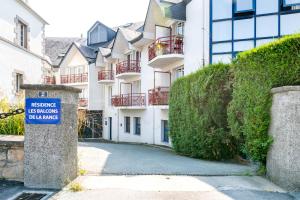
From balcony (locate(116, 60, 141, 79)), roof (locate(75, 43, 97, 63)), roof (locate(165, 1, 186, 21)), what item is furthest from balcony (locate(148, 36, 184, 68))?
roof (locate(75, 43, 97, 63))

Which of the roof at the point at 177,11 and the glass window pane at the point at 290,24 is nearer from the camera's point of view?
the glass window pane at the point at 290,24

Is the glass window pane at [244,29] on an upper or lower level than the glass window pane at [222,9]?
lower

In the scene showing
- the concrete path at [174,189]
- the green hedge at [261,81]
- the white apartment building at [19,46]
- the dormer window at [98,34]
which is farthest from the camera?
the dormer window at [98,34]

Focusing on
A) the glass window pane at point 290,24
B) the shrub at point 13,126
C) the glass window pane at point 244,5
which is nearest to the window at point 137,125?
the glass window pane at point 244,5

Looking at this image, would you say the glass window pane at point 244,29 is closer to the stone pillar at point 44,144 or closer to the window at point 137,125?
the stone pillar at point 44,144

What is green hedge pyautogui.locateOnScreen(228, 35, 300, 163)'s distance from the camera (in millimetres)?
6625

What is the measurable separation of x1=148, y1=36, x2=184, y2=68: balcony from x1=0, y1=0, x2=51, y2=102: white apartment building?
902 centimetres

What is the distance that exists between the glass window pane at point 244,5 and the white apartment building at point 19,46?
1319 cm

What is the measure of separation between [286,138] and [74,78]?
113ft

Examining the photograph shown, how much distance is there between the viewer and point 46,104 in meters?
6.07

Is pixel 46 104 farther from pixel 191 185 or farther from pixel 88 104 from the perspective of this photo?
pixel 88 104

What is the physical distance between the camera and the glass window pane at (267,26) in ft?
49.8

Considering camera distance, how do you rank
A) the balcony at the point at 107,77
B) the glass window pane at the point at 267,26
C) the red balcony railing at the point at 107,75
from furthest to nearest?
the red balcony railing at the point at 107,75 → the balcony at the point at 107,77 → the glass window pane at the point at 267,26

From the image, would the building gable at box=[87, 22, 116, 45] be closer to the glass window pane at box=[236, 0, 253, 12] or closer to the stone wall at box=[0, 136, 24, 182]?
the glass window pane at box=[236, 0, 253, 12]
